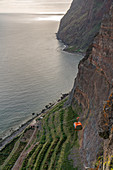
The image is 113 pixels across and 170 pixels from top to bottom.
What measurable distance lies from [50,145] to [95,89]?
18.3 meters

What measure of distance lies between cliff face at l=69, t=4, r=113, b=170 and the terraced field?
13.5 ft

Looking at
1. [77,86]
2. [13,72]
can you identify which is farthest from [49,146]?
[13,72]

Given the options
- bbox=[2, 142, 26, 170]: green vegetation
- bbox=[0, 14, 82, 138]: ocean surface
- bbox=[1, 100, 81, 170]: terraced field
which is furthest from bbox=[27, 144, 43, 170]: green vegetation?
bbox=[0, 14, 82, 138]: ocean surface

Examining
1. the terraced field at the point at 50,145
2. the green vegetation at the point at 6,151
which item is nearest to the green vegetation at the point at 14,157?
the terraced field at the point at 50,145

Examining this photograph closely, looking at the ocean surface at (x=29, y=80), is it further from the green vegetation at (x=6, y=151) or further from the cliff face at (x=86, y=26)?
the cliff face at (x=86, y=26)

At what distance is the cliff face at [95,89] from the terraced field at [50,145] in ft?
13.5

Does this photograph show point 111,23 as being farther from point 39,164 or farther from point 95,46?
point 39,164

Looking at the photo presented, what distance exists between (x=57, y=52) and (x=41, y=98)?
87.1 meters

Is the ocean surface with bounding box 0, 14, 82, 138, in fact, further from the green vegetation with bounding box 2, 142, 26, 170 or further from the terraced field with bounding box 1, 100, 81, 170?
the terraced field with bounding box 1, 100, 81, 170

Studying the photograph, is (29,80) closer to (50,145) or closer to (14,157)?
(14,157)

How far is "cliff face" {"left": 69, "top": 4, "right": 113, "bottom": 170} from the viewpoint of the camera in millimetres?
31584

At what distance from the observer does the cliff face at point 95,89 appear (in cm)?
3158

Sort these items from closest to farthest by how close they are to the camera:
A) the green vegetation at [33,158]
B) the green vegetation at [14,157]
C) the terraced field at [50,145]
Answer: the terraced field at [50,145]
the green vegetation at [33,158]
the green vegetation at [14,157]

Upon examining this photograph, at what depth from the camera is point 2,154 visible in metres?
52.9
